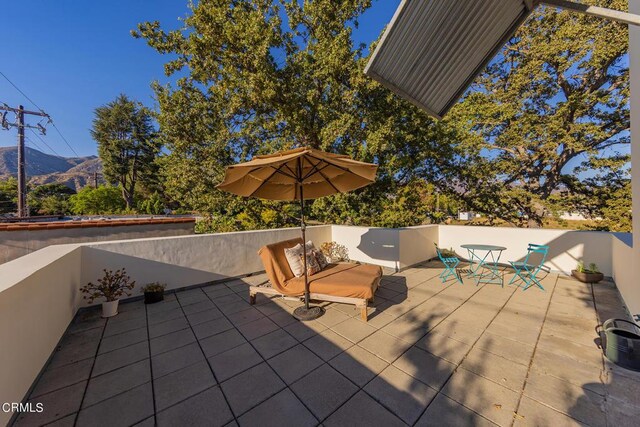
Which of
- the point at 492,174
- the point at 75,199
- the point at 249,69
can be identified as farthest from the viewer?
the point at 75,199

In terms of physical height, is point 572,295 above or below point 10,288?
below

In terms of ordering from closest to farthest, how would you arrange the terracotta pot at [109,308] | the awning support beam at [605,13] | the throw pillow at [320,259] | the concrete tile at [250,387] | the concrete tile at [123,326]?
the awning support beam at [605,13], the concrete tile at [250,387], the concrete tile at [123,326], the terracotta pot at [109,308], the throw pillow at [320,259]

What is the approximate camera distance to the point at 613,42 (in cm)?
888

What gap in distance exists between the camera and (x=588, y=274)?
4.90 m

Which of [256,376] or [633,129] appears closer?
[256,376]

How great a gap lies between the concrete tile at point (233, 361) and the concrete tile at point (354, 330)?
1082mm

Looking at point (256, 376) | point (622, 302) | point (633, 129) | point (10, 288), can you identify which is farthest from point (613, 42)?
point (10, 288)

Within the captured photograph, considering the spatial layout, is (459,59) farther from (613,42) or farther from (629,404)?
(613,42)

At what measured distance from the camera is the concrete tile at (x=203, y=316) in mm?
3574

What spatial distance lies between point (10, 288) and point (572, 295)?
24.5 ft

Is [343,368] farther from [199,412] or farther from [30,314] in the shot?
[30,314]

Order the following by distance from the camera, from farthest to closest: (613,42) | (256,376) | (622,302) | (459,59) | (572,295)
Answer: (613,42)
(572,295)
(622,302)
(459,59)
(256,376)

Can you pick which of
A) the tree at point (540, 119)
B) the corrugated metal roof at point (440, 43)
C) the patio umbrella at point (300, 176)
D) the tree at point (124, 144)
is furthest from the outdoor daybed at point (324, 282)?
the tree at point (124, 144)

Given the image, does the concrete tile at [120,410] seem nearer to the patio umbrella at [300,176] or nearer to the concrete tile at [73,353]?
the concrete tile at [73,353]
